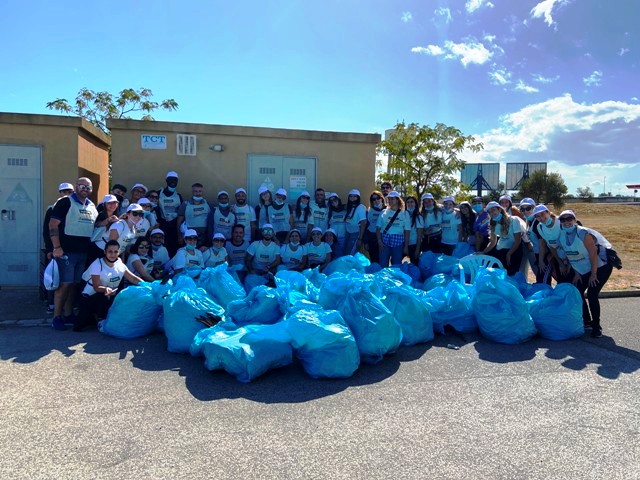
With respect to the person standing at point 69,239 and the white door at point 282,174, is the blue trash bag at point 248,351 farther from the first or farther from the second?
the white door at point 282,174

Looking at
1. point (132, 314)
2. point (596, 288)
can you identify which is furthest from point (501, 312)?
point (132, 314)

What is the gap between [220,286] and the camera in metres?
5.11

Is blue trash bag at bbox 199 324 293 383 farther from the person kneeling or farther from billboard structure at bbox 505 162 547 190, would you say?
billboard structure at bbox 505 162 547 190

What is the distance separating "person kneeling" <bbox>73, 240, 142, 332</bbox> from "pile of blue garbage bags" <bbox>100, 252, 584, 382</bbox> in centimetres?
31

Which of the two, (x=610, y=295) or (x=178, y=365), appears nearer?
(x=178, y=365)

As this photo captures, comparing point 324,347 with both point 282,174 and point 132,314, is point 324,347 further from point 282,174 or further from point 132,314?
point 282,174

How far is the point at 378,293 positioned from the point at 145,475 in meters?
2.80

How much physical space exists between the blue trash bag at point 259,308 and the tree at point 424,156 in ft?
23.7

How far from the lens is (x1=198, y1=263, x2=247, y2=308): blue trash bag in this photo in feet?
16.5

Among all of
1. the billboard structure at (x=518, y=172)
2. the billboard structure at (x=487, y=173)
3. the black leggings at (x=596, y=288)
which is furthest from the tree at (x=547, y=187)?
the black leggings at (x=596, y=288)

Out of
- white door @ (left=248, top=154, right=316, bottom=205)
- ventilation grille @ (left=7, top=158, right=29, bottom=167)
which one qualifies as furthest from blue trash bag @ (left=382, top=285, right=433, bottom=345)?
ventilation grille @ (left=7, top=158, right=29, bottom=167)

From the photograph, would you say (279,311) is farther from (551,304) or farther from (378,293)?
(551,304)

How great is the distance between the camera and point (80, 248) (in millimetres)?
5352

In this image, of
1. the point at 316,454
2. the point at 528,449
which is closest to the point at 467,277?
the point at 528,449
